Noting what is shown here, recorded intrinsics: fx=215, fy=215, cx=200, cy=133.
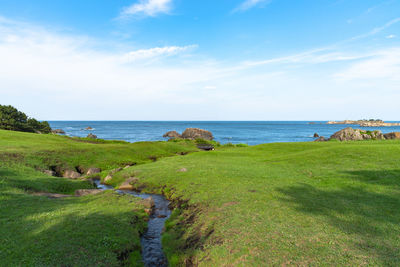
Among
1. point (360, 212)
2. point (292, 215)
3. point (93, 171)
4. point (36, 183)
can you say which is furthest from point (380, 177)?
point (93, 171)

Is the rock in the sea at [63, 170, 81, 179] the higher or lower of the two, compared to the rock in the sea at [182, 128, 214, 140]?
lower

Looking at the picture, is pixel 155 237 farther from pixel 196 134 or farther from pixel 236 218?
pixel 196 134

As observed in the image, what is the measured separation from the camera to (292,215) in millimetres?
13609

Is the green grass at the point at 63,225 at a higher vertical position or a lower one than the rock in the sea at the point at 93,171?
higher

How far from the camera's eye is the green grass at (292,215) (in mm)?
9992

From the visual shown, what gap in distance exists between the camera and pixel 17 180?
2212 cm

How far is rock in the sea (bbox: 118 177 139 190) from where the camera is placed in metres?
27.2

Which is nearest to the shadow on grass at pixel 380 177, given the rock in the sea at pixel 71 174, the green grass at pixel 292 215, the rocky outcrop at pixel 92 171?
the green grass at pixel 292 215

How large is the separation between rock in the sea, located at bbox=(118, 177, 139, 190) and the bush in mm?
69442

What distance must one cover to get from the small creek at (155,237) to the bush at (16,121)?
7809cm

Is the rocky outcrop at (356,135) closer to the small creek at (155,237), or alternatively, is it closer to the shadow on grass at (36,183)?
the small creek at (155,237)

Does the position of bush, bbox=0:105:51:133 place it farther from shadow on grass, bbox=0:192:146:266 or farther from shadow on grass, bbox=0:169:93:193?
shadow on grass, bbox=0:192:146:266

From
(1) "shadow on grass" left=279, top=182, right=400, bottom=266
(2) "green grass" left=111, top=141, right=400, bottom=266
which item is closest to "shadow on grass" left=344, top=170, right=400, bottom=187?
(2) "green grass" left=111, top=141, right=400, bottom=266

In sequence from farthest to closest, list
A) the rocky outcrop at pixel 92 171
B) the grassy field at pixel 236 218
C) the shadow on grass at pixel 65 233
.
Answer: the rocky outcrop at pixel 92 171, the shadow on grass at pixel 65 233, the grassy field at pixel 236 218
